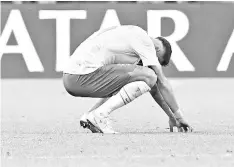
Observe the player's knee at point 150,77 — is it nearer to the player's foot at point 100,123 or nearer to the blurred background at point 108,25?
the player's foot at point 100,123

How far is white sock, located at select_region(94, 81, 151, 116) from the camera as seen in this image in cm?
980

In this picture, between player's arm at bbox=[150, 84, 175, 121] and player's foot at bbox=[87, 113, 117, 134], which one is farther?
player's arm at bbox=[150, 84, 175, 121]

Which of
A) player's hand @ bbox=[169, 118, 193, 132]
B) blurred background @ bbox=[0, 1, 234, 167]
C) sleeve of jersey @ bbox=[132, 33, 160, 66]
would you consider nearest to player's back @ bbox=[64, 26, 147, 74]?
sleeve of jersey @ bbox=[132, 33, 160, 66]

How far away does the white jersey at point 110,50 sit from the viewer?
990 cm

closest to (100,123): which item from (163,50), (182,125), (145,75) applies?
(145,75)

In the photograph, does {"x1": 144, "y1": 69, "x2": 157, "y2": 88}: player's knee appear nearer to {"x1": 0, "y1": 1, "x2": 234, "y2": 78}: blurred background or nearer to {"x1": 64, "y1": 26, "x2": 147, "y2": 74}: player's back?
{"x1": 64, "y1": 26, "x2": 147, "y2": 74}: player's back

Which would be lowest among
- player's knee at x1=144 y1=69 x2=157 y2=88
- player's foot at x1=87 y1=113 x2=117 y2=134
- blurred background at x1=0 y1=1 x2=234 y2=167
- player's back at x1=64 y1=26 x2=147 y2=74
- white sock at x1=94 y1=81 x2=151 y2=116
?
blurred background at x1=0 y1=1 x2=234 y2=167

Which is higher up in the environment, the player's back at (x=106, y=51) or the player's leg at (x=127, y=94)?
the player's back at (x=106, y=51)

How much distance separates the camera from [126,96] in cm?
983

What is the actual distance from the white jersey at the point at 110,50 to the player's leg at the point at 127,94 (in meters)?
0.15

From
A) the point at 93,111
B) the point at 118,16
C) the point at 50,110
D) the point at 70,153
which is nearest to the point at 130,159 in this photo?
the point at 70,153

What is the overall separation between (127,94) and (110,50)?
494mm

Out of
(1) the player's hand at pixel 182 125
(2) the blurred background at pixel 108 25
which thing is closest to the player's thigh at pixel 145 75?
(1) the player's hand at pixel 182 125

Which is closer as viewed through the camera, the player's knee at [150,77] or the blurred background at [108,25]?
the player's knee at [150,77]
